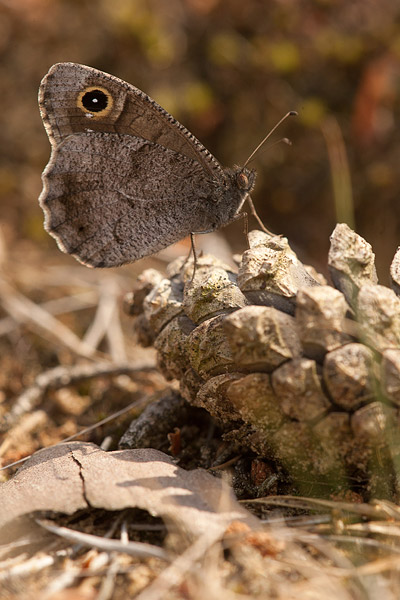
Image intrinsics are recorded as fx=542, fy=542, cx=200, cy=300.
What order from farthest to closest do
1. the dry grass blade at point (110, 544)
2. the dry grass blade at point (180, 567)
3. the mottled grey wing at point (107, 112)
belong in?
the mottled grey wing at point (107, 112), the dry grass blade at point (110, 544), the dry grass blade at point (180, 567)

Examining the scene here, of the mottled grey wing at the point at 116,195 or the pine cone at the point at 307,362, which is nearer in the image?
the pine cone at the point at 307,362

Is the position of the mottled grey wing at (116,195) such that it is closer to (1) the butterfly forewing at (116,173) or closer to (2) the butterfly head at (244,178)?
(1) the butterfly forewing at (116,173)

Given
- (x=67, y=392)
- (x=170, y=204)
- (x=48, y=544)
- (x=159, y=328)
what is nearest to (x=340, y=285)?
(x=159, y=328)

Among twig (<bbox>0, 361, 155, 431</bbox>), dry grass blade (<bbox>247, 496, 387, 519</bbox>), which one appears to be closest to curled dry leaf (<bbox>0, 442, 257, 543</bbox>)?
dry grass blade (<bbox>247, 496, 387, 519</bbox>)

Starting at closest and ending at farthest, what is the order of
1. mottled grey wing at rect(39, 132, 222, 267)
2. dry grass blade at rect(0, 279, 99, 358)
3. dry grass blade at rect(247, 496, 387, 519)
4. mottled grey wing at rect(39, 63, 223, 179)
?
dry grass blade at rect(247, 496, 387, 519), mottled grey wing at rect(39, 63, 223, 179), mottled grey wing at rect(39, 132, 222, 267), dry grass blade at rect(0, 279, 99, 358)

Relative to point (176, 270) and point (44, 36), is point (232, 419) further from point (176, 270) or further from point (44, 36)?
point (44, 36)

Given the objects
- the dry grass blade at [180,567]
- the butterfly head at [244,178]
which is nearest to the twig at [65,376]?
the butterfly head at [244,178]

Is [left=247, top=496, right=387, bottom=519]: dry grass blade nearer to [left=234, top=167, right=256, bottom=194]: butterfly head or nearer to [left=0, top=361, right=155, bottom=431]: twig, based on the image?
[left=0, top=361, right=155, bottom=431]: twig

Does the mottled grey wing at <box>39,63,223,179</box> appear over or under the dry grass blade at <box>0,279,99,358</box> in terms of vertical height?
over

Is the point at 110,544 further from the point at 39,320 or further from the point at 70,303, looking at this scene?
the point at 70,303
